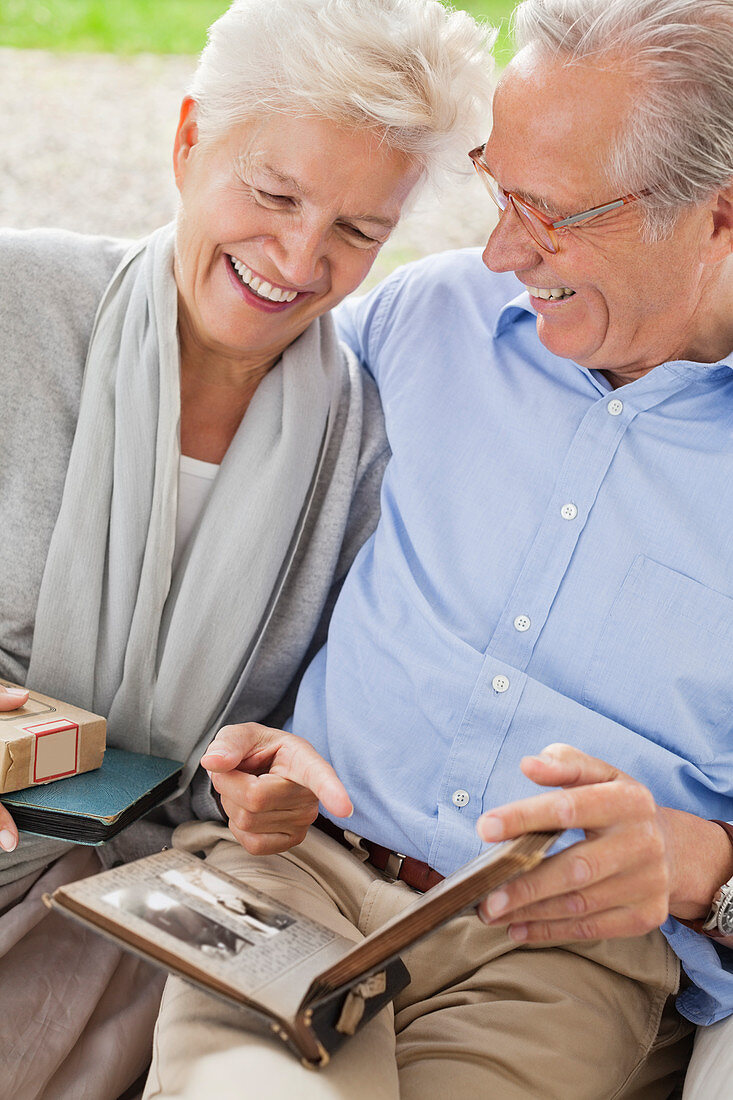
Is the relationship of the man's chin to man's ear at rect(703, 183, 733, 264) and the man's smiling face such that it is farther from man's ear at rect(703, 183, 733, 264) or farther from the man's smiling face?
man's ear at rect(703, 183, 733, 264)

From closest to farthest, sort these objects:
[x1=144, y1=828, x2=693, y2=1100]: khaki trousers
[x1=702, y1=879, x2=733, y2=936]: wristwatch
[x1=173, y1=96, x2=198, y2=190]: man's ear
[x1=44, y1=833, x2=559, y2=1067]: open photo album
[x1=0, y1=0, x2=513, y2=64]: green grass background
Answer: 1. [x1=44, y1=833, x2=559, y2=1067]: open photo album
2. [x1=144, y1=828, x2=693, y2=1100]: khaki trousers
3. [x1=702, y1=879, x2=733, y2=936]: wristwatch
4. [x1=173, y1=96, x2=198, y2=190]: man's ear
5. [x1=0, y1=0, x2=513, y2=64]: green grass background

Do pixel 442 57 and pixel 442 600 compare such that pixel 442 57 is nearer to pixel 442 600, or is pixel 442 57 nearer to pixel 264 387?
pixel 264 387

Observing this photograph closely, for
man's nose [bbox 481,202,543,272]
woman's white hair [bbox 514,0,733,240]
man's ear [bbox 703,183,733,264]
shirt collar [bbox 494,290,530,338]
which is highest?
woman's white hair [bbox 514,0,733,240]

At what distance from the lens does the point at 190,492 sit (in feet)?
5.60

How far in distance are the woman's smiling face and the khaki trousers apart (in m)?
0.83

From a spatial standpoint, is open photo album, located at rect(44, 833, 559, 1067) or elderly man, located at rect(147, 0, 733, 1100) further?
elderly man, located at rect(147, 0, 733, 1100)

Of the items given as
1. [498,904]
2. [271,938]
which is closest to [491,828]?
[498,904]

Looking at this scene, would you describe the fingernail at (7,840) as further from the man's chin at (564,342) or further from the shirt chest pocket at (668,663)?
the man's chin at (564,342)

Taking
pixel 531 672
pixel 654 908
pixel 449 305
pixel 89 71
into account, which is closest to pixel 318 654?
pixel 531 672

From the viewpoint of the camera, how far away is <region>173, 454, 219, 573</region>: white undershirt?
170 centimetres

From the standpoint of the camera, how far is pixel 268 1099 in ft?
3.23

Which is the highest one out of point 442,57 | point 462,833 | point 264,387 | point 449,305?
point 442,57

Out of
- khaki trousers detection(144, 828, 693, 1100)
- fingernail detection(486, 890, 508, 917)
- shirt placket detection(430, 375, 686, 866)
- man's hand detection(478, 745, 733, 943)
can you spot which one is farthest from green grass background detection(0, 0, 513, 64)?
fingernail detection(486, 890, 508, 917)

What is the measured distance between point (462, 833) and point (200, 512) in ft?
2.24
